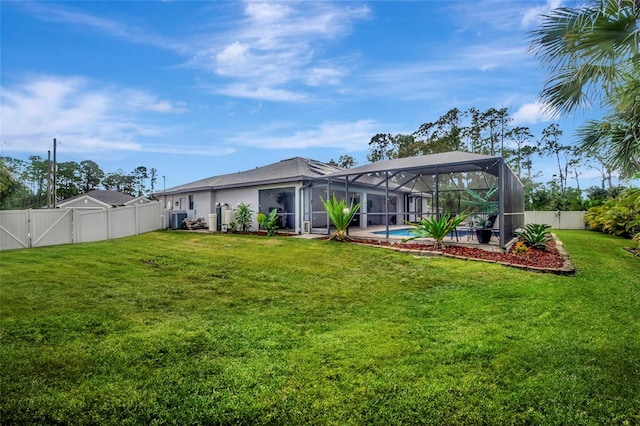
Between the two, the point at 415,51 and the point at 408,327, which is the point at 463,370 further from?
the point at 415,51

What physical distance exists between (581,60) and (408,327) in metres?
4.56

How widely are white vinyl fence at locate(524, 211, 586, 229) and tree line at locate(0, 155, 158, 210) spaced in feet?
93.4

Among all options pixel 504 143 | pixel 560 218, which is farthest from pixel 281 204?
pixel 504 143

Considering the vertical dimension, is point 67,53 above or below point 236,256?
above

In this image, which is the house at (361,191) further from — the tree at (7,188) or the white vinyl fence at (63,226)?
the tree at (7,188)

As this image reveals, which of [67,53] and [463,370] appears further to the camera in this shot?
[67,53]

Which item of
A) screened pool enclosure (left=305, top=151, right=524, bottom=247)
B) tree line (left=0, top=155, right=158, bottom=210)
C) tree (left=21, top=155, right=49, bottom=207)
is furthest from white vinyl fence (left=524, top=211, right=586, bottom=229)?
tree (left=21, top=155, right=49, bottom=207)

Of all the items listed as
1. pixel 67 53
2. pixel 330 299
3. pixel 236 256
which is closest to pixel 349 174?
pixel 236 256

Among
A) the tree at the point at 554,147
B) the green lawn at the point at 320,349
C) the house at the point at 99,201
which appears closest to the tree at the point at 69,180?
the house at the point at 99,201

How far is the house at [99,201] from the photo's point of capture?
27.5 m

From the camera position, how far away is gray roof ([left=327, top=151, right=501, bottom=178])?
32.0 ft

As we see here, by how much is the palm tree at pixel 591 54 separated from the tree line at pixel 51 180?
17.8 meters

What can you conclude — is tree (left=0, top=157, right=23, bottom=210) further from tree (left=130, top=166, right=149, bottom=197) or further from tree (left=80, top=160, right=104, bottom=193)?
tree (left=130, top=166, right=149, bottom=197)

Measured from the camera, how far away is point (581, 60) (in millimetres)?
4695
